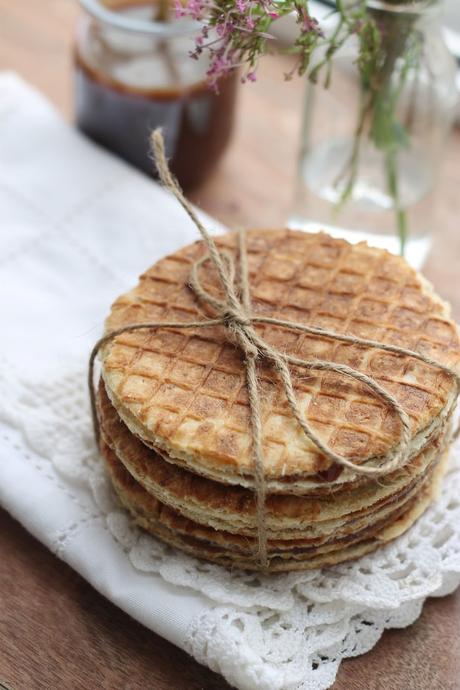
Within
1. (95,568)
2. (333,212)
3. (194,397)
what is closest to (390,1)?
(333,212)

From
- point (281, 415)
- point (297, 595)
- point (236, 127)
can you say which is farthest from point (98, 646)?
point (236, 127)

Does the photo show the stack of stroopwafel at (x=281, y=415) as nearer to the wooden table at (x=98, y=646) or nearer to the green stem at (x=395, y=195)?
the wooden table at (x=98, y=646)

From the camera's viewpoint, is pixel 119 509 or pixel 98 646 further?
pixel 119 509

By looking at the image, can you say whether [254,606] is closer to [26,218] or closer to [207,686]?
[207,686]

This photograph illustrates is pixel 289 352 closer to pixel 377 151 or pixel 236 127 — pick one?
pixel 377 151

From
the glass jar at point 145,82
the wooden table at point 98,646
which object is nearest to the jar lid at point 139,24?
the glass jar at point 145,82

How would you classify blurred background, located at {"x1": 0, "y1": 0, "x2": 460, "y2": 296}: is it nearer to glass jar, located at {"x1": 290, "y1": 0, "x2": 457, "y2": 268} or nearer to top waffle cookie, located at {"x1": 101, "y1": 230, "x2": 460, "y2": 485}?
glass jar, located at {"x1": 290, "y1": 0, "x2": 457, "y2": 268}

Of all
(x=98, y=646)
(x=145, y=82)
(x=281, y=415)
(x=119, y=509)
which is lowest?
(x=98, y=646)
